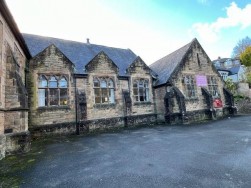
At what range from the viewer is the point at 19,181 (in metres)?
4.70

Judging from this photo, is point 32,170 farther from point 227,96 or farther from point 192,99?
point 227,96

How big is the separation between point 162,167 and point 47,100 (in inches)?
406

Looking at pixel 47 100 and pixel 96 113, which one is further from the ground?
pixel 47 100

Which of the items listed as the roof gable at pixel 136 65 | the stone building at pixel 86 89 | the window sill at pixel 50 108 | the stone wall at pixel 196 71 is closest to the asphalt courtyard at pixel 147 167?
the stone building at pixel 86 89

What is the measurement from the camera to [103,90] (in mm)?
14906

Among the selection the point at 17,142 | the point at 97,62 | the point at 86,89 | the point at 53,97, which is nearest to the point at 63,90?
the point at 53,97

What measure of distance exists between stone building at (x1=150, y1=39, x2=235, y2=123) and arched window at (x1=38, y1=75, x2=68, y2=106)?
933cm

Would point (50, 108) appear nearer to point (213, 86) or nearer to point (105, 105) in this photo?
point (105, 105)

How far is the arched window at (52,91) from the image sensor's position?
1251 cm

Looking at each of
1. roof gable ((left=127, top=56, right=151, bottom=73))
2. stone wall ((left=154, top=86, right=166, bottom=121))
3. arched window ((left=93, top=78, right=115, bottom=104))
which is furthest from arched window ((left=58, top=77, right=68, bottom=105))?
stone wall ((left=154, top=86, right=166, bottom=121))

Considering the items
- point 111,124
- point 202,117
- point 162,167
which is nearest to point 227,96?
point 202,117

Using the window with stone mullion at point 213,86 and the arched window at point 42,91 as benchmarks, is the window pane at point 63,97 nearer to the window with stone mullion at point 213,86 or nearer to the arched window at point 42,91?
the arched window at point 42,91

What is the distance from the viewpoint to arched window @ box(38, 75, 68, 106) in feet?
41.1

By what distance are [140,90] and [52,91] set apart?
827 cm
